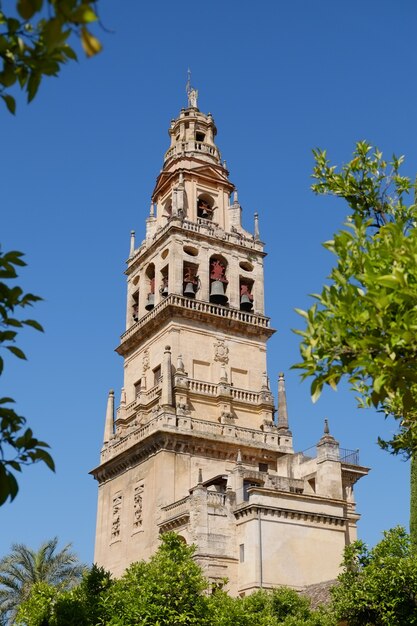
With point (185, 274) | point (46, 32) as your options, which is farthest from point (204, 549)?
point (46, 32)

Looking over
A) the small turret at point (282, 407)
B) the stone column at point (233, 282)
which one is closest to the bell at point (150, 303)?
the stone column at point (233, 282)

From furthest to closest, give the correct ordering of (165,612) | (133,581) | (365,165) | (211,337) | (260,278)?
(260,278) < (211,337) < (133,581) < (165,612) < (365,165)

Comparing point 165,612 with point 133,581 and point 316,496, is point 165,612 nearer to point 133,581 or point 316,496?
point 133,581

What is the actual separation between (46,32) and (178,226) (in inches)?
1585

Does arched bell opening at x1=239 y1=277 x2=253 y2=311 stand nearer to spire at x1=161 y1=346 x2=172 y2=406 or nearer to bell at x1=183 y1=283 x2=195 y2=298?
bell at x1=183 y1=283 x2=195 y2=298

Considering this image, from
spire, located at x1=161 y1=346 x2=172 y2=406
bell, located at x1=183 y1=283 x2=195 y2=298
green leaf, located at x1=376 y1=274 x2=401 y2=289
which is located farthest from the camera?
bell, located at x1=183 y1=283 x2=195 y2=298

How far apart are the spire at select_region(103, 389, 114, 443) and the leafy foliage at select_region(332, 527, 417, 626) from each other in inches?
764

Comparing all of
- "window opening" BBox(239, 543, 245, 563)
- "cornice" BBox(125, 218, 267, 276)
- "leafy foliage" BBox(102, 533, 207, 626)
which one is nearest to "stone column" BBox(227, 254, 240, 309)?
"cornice" BBox(125, 218, 267, 276)

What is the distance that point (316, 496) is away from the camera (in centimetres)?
3638

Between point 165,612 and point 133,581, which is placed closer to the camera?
point 165,612

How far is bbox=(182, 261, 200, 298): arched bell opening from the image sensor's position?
43.5m

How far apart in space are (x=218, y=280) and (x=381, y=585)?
2263 cm

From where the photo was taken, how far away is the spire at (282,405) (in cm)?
4278

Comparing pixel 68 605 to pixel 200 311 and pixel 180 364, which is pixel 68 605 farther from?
pixel 200 311
